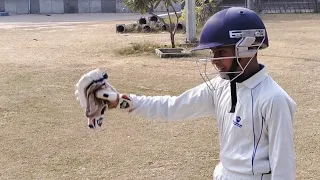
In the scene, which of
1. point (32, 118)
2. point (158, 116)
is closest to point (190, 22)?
point (32, 118)

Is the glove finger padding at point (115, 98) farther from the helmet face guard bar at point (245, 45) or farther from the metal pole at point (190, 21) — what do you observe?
the metal pole at point (190, 21)

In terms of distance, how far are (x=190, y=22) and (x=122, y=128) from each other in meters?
8.65

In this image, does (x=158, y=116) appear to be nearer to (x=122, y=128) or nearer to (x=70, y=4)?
(x=122, y=128)

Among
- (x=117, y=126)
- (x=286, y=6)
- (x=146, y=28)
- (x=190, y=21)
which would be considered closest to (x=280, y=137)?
(x=117, y=126)

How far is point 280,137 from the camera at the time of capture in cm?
205

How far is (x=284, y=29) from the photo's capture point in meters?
18.3

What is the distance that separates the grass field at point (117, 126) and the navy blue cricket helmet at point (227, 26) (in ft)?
7.43

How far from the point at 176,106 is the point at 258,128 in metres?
0.47

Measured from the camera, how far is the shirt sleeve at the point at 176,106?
2.45m

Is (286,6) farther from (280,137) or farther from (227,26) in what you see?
(280,137)

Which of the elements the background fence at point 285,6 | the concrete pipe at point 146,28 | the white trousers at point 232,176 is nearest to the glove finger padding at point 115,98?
the white trousers at point 232,176

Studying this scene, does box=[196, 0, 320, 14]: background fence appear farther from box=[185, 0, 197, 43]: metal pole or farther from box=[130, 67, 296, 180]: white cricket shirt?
box=[130, 67, 296, 180]: white cricket shirt

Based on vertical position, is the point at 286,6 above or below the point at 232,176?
above

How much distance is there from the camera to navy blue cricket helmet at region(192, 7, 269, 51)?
214cm
